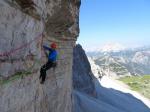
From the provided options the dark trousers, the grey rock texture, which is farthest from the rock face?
the grey rock texture

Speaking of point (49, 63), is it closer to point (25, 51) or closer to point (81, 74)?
point (25, 51)

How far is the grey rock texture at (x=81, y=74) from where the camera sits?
205 ft

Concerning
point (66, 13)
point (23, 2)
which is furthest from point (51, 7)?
point (23, 2)

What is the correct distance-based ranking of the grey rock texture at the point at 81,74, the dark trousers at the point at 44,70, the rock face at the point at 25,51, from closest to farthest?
the rock face at the point at 25,51 < the dark trousers at the point at 44,70 < the grey rock texture at the point at 81,74

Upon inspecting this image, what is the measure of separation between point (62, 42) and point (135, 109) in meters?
52.7

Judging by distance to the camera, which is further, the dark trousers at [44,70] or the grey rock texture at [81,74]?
the grey rock texture at [81,74]

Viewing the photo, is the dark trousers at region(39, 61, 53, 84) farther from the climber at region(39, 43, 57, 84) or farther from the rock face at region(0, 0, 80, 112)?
the rock face at region(0, 0, 80, 112)

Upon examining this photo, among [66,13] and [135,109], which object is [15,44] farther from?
[135,109]

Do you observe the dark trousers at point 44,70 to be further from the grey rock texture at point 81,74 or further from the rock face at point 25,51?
the grey rock texture at point 81,74

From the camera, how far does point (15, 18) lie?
13.2 meters

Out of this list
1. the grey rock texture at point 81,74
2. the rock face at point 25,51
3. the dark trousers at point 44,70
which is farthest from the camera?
the grey rock texture at point 81,74

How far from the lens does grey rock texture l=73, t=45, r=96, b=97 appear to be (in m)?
62.4

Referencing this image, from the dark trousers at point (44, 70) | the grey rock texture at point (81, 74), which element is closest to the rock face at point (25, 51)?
the dark trousers at point (44, 70)

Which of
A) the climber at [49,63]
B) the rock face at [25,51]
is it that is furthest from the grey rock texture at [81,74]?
the climber at [49,63]
